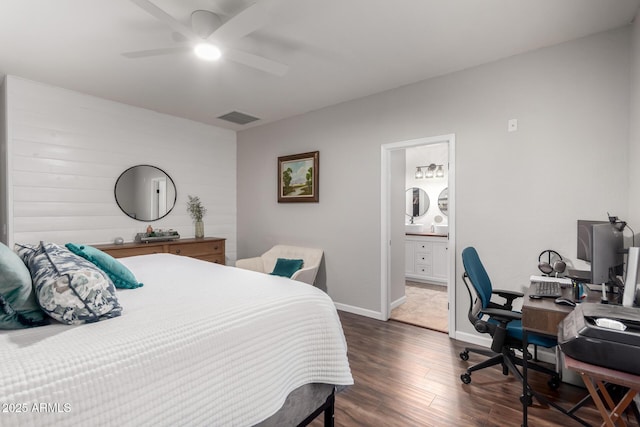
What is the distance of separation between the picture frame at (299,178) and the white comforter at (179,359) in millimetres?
2487

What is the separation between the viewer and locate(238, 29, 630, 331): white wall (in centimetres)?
230

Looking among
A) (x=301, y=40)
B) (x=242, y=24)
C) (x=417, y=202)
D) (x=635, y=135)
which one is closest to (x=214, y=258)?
(x=301, y=40)

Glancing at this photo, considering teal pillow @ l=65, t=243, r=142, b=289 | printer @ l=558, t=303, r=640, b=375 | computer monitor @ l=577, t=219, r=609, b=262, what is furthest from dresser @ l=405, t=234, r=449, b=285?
teal pillow @ l=65, t=243, r=142, b=289

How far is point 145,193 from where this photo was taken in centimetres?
415

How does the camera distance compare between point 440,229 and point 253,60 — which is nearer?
point 253,60

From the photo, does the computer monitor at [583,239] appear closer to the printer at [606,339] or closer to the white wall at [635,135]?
the white wall at [635,135]

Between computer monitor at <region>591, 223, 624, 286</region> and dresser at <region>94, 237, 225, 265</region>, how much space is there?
13.6ft

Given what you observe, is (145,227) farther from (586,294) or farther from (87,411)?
(586,294)

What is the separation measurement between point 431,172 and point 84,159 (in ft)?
18.5

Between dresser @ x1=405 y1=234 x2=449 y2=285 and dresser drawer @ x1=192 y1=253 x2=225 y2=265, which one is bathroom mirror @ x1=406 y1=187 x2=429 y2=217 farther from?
dresser drawer @ x1=192 y1=253 x2=225 y2=265

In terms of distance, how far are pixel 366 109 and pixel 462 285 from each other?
2.28 m

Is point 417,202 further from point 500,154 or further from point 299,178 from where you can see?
point 500,154

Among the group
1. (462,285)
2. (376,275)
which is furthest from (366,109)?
(462,285)

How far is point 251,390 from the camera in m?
1.21
